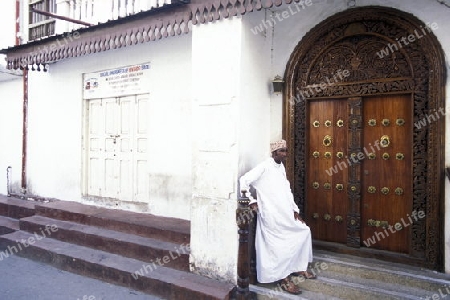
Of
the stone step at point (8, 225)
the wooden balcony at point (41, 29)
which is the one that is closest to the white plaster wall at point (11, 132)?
the wooden balcony at point (41, 29)

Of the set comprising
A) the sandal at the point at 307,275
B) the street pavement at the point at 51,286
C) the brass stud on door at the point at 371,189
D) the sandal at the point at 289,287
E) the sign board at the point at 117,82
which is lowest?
the street pavement at the point at 51,286

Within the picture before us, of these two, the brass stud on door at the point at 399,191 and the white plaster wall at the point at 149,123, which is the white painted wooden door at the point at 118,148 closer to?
the white plaster wall at the point at 149,123

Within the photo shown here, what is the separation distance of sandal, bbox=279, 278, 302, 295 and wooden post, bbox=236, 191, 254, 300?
419 millimetres

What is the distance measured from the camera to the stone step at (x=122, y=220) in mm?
5090

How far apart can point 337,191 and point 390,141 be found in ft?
3.15

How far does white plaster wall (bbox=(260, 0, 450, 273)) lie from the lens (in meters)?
3.92

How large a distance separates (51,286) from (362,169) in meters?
4.54

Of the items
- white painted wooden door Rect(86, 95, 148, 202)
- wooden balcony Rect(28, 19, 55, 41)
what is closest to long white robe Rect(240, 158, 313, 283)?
white painted wooden door Rect(86, 95, 148, 202)

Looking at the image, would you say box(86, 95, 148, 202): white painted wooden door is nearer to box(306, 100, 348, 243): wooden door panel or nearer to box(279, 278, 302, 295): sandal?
box(306, 100, 348, 243): wooden door panel

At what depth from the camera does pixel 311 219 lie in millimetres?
4906

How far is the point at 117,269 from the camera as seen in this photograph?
4680 mm

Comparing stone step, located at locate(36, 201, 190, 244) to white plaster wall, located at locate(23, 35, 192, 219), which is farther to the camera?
white plaster wall, located at locate(23, 35, 192, 219)

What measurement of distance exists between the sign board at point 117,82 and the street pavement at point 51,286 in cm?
326

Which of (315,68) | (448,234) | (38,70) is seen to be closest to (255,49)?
(315,68)
